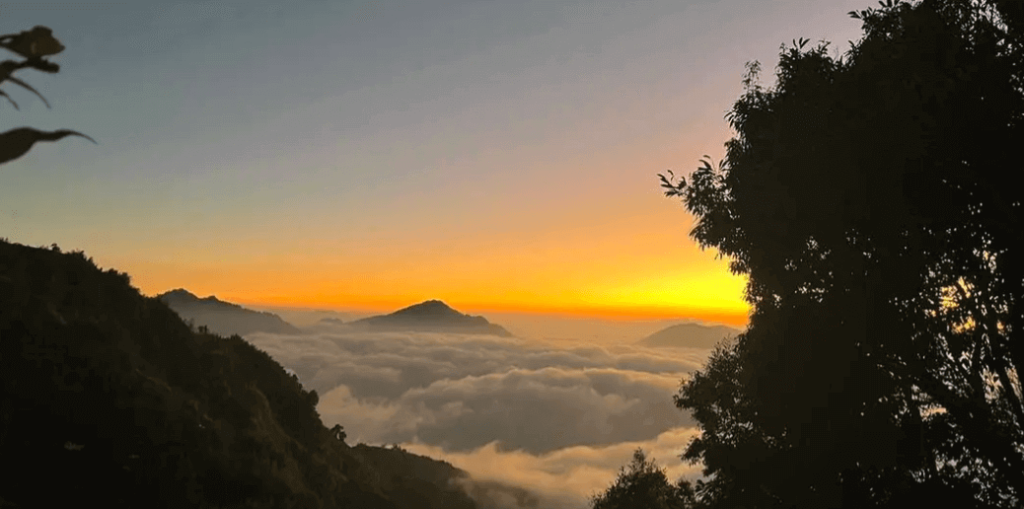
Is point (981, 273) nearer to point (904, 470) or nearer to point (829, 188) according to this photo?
point (829, 188)

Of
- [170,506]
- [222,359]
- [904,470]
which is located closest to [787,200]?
[904,470]

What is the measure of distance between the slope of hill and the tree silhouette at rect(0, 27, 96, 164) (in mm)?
20365

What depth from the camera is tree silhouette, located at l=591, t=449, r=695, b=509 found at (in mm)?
39219

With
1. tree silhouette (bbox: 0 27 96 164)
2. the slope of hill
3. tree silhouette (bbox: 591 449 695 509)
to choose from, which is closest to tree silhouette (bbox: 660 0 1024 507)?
tree silhouette (bbox: 0 27 96 164)

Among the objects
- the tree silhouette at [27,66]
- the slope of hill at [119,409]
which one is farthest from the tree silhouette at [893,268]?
the slope of hill at [119,409]

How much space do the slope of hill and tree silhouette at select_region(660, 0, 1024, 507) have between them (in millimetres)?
20331

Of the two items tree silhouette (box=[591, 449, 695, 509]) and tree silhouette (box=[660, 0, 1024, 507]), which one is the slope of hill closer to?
tree silhouette (box=[591, 449, 695, 509])

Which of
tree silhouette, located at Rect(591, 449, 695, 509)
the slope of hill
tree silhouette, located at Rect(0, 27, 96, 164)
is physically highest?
tree silhouette, located at Rect(0, 27, 96, 164)

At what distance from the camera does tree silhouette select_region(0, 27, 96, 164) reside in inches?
66.5

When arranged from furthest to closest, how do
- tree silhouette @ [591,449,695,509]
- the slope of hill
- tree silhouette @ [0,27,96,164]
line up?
tree silhouette @ [591,449,695,509] → the slope of hill → tree silhouette @ [0,27,96,164]

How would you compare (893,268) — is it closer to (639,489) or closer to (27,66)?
(27,66)

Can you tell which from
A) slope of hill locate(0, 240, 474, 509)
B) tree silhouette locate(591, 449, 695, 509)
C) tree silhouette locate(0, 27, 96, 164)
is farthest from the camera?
tree silhouette locate(591, 449, 695, 509)

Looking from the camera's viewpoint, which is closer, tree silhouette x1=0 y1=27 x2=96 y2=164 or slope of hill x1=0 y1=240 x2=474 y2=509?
tree silhouette x1=0 y1=27 x2=96 y2=164

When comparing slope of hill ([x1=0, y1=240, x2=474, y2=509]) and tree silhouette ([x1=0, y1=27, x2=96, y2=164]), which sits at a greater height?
tree silhouette ([x1=0, y1=27, x2=96, y2=164])
